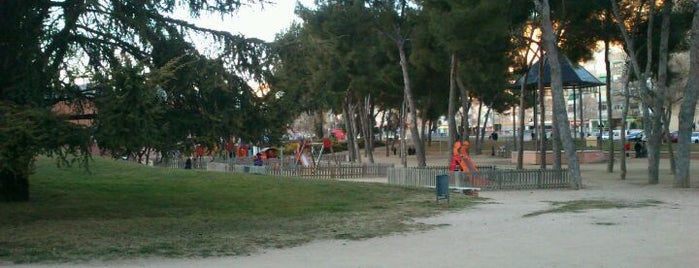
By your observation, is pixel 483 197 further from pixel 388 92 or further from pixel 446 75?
pixel 388 92

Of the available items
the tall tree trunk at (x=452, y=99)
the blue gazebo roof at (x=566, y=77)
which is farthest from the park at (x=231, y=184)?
Result: the blue gazebo roof at (x=566, y=77)

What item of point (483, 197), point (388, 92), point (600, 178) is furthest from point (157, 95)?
point (388, 92)

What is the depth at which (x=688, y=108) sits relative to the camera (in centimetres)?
2361

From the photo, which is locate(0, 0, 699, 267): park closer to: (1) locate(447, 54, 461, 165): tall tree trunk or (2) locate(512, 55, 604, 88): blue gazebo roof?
(1) locate(447, 54, 461, 165): tall tree trunk

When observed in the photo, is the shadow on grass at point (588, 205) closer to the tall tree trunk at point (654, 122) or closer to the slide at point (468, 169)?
the slide at point (468, 169)

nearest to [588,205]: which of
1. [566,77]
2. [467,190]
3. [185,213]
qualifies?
[467,190]

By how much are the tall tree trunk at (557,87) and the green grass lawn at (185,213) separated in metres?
5.48

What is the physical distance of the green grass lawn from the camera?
37.9ft

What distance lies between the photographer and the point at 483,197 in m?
21.5

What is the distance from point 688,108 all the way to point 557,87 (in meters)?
4.24

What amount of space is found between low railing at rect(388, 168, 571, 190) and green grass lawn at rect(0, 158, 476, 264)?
155 centimetres

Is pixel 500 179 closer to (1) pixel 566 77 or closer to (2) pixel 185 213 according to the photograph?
(2) pixel 185 213

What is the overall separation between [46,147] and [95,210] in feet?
17.8

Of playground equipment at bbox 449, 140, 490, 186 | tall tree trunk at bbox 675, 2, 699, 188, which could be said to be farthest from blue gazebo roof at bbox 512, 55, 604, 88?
tall tree trunk at bbox 675, 2, 699, 188
